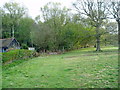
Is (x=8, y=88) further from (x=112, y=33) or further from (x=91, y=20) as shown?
(x=91, y=20)

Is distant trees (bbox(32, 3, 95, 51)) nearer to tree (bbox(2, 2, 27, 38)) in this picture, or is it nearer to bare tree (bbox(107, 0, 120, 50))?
bare tree (bbox(107, 0, 120, 50))

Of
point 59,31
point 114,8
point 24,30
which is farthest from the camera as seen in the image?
point 24,30

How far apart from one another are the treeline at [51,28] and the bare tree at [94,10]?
576mm

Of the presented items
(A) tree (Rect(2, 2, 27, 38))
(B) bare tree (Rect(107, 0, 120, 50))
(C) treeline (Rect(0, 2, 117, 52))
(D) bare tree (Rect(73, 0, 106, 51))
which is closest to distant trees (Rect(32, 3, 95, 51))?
(C) treeline (Rect(0, 2, 117, 52))

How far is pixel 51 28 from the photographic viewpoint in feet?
74.8

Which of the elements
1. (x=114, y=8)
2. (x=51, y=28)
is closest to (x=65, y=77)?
(x=114, y=8)

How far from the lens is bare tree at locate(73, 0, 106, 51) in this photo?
645 inches

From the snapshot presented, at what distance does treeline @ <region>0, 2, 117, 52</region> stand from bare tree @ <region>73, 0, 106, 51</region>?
58 cm

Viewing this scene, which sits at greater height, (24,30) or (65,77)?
(24,30)

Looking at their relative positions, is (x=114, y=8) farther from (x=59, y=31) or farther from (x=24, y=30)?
(x=24, y=30)

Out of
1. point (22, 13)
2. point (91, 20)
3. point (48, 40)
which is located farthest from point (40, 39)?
point (22, 13)

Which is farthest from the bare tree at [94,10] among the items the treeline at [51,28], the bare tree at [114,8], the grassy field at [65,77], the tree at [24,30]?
the tree at [24,30]

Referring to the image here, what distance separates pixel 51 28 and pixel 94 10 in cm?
826

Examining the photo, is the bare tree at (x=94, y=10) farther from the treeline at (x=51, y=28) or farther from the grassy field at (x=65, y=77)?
the grassy field at (x=65, y=77)
